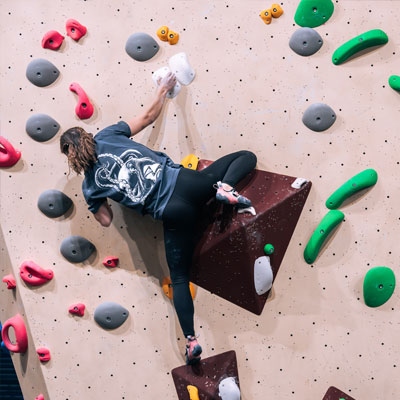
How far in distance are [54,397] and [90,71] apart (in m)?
1.60

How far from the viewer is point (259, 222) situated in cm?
246

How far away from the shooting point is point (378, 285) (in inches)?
98.0

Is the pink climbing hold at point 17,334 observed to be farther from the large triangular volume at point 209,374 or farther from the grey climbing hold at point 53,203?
the large triangular volume at point 209,374

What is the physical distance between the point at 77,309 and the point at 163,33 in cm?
138

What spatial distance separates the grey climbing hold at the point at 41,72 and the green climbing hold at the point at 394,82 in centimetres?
156

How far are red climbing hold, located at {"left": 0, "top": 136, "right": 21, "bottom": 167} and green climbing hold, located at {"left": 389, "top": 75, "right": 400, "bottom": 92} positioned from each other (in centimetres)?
178

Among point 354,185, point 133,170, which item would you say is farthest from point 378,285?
point 133,170

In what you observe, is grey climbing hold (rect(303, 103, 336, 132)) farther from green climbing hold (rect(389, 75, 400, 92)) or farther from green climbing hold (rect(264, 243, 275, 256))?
green climbing hold (rect(264, 243, 275, 256))

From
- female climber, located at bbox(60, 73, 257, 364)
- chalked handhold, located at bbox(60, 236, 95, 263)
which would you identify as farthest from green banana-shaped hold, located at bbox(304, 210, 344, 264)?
→ chalked handhold, located at bbox(60, 236, 95, 263)

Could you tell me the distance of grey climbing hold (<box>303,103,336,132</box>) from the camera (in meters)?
2.48

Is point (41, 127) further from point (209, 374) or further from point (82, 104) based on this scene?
point (209, 374)

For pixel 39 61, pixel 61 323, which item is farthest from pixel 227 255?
pixel 39 61

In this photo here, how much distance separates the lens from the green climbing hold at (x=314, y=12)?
2473 mm

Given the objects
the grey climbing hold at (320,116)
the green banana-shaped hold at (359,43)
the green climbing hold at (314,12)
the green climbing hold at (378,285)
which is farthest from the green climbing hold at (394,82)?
the green climbing hold at (378,285)
